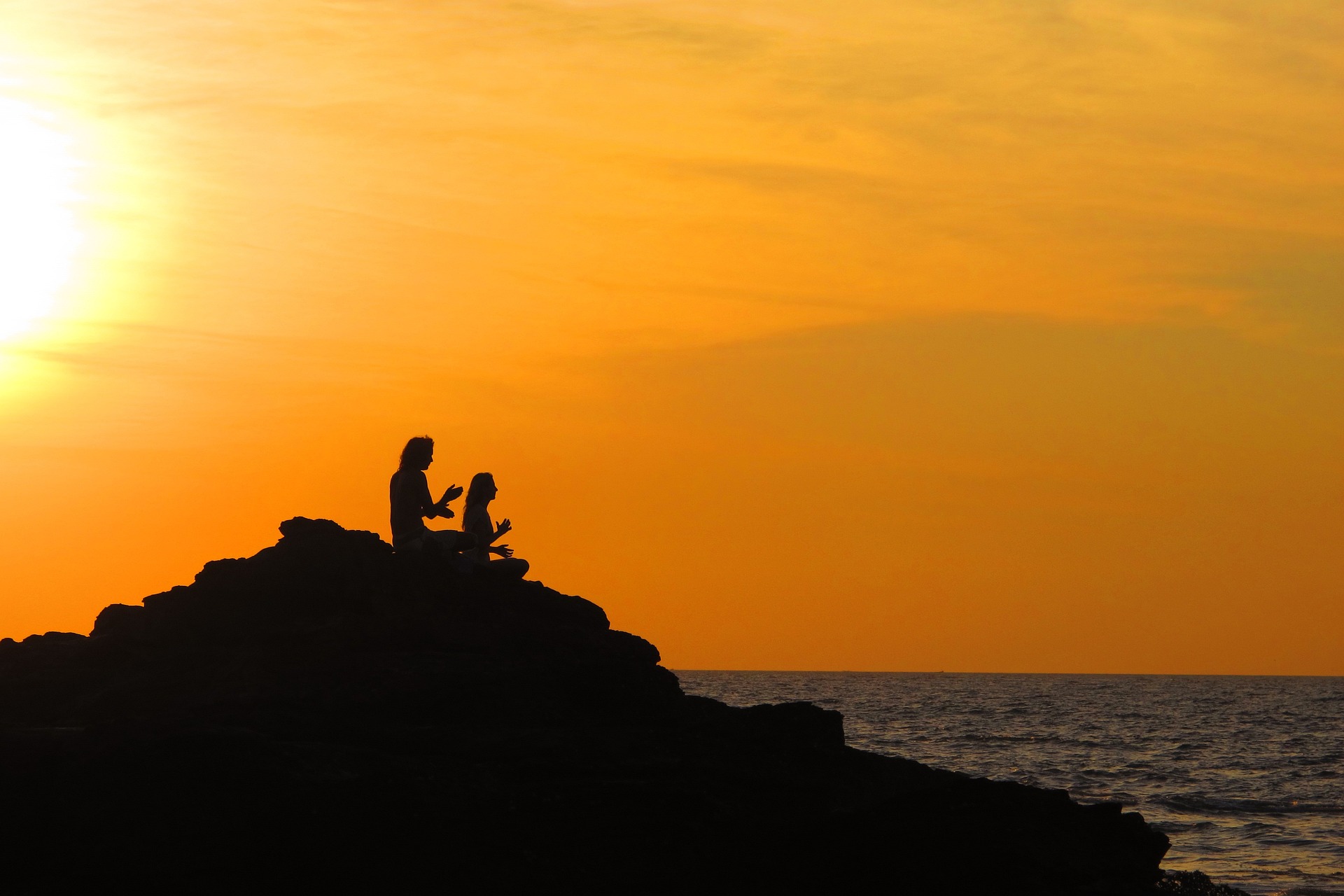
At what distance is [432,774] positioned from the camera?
17.4 m

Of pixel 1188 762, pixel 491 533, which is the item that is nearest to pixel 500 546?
pixel 491 533

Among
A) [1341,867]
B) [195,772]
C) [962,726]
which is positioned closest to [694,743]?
[195,772]

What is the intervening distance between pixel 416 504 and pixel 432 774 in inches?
205

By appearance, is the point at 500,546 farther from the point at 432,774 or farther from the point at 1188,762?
the point at 1188,762

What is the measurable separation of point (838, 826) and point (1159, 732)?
7739cm

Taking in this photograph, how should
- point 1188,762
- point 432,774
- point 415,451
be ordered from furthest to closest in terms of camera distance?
point 1188,762, point 415,451, point 432,774

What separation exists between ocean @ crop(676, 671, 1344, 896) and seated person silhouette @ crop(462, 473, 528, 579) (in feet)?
60.5

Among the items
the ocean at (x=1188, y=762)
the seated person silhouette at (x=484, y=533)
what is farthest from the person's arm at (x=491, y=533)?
the ocean at (x=1188, y=762)

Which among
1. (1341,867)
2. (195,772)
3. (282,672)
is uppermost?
(282,672)

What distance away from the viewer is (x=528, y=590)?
22.2m

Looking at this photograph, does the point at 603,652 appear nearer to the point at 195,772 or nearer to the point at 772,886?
the point at 772,886

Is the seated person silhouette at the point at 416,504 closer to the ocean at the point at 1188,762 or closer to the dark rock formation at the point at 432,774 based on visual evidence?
the dark rock formation at the point at 432,774

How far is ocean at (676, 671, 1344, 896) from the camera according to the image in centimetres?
3638

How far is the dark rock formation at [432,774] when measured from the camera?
656 inches
